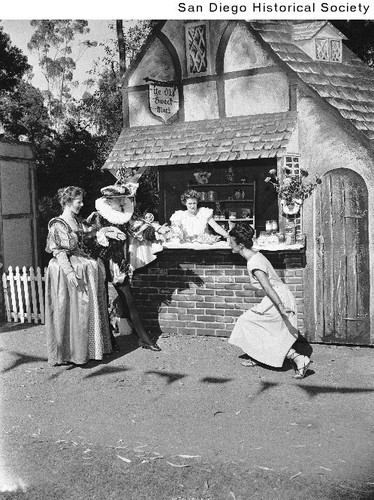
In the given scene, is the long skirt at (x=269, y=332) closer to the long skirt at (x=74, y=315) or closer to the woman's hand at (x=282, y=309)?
the woman's hand at (x=282, y=309)

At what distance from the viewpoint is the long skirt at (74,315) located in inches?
262

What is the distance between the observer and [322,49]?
30.1ft

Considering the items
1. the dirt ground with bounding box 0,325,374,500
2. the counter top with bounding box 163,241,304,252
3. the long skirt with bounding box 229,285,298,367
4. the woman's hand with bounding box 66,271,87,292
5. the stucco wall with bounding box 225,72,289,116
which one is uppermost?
the stucco wall with bounding box 225,72,289,116

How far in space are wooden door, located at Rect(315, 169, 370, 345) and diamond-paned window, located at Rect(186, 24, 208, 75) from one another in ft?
9.13

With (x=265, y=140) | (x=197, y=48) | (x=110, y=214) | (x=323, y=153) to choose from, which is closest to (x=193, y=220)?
(x=265, y=140)

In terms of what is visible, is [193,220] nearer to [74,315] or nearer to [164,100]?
[164,100]

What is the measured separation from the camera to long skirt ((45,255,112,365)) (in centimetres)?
666

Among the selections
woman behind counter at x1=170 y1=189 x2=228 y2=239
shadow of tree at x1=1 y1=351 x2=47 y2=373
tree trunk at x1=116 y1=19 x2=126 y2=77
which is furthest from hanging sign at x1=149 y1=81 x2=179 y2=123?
tree trunk at x1=116 y1=19 x2=126 y2=77

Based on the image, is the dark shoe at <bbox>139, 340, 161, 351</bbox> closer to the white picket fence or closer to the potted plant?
the potted plant

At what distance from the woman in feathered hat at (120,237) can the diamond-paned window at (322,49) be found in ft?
11.8

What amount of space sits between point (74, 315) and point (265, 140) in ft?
11.4

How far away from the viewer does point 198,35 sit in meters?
9.09

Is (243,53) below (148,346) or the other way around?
the other way around

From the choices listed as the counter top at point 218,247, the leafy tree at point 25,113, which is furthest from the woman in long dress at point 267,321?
the leafy tree at point 25,113
